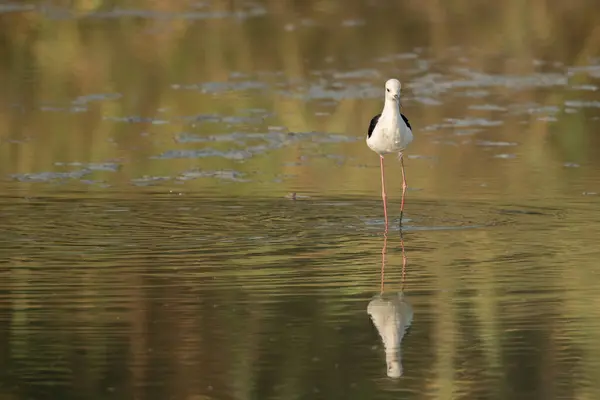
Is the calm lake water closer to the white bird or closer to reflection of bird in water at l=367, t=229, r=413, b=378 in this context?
reflection of bird in water at l=367, t=229, r=413, b=378

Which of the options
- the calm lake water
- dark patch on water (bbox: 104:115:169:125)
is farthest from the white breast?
dark patch on water (bbox: 104:115:169:125)

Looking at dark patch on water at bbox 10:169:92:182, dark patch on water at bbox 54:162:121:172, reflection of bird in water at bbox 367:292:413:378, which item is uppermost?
dark patch on water at bbox 54:162:121:172

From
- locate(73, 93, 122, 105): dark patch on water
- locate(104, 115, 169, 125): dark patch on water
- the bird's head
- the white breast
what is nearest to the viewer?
the bird's head

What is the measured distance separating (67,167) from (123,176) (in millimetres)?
740

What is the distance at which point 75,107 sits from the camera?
1888 centimetres

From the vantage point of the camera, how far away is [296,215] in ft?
40.4

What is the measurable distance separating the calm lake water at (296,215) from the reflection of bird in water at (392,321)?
24mm

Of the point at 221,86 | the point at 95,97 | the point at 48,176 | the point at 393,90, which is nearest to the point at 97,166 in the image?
the point at 48,176

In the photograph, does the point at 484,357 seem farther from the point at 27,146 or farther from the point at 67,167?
the point at 27,146

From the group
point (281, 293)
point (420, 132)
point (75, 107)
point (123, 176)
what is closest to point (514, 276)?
point (281, 293)

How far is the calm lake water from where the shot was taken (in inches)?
305

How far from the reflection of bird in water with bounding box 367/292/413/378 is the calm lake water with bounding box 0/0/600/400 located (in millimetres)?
24

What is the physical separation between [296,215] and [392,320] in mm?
3798

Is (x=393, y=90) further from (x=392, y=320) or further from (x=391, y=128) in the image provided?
(x=392, y=320)
